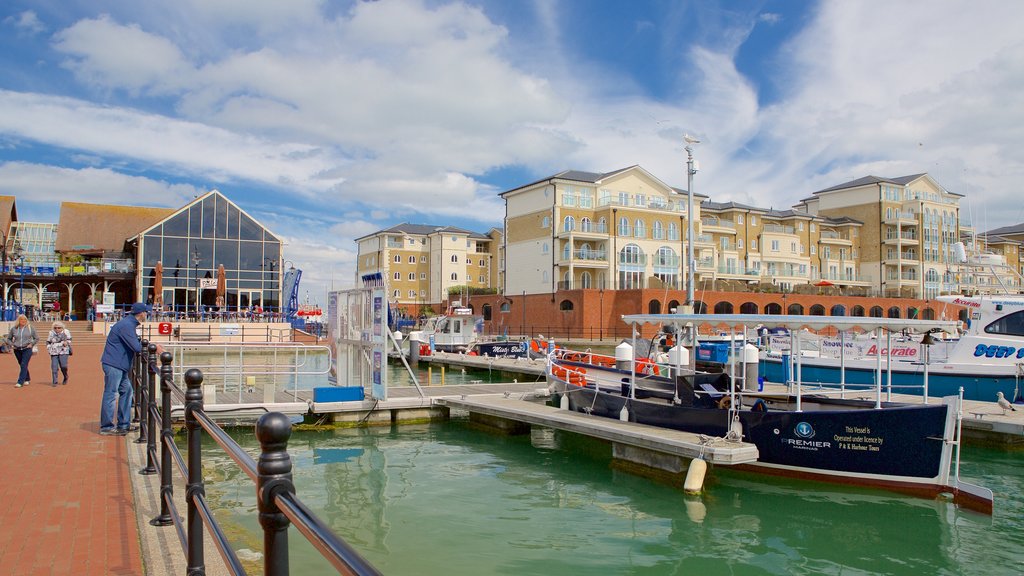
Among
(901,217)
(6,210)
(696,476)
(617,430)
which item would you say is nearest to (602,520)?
(696,476)

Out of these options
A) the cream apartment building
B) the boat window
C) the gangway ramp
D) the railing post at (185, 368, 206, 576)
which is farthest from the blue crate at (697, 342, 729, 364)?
the cream apartment building

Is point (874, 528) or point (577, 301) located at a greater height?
point (577, 301)

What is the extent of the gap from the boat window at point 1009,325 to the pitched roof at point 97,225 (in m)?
58.4

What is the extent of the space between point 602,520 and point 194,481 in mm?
8054

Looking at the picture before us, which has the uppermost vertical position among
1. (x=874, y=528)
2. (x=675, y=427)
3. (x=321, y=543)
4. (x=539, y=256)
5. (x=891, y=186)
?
(x=891, y=186)

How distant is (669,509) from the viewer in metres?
11.5

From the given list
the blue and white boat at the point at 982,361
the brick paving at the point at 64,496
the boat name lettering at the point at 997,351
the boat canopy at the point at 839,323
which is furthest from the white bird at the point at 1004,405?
the brick paving at the point at 64,496

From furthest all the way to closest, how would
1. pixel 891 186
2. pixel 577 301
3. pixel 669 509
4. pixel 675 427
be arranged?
pixel 891 186 < pixel 577 301 < pixel 675 427 < pixel 669 509

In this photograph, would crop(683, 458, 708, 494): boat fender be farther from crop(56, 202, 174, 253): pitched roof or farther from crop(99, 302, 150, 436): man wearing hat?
crop(56, 202, 174, 253): pitched roof

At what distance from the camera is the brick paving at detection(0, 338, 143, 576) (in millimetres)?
5022

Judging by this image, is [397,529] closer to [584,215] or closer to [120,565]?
[120,565]

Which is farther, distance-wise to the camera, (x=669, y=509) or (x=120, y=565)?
(x=669, y=509)

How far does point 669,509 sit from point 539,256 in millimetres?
50581

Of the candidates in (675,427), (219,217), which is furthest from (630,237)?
(675,427)
